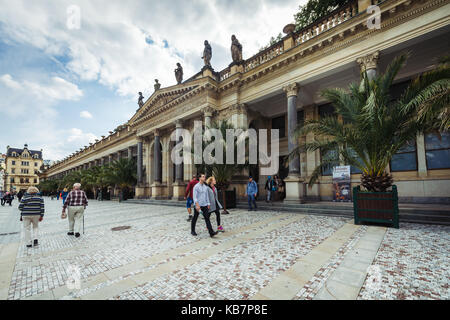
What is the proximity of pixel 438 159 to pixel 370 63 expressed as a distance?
6.06 meters

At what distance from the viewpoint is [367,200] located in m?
6.45

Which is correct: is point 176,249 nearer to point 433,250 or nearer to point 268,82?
point 433,250

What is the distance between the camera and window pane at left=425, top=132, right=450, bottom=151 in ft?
32.2

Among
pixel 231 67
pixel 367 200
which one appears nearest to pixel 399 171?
pixel 367 200

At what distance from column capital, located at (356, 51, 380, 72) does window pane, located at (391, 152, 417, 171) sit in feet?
16.1

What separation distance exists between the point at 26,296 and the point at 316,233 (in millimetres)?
5981

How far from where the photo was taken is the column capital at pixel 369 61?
909cm

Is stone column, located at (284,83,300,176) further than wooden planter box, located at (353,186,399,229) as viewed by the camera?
Yes

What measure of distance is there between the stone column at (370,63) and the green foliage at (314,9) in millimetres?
6957

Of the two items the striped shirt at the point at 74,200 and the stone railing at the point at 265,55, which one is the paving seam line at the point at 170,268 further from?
the stone railing at the point at 265,55

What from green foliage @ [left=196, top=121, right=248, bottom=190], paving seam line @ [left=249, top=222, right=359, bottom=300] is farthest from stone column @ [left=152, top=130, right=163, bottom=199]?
paving seam line @ [left=249, top=222, right=359, bottom=300]

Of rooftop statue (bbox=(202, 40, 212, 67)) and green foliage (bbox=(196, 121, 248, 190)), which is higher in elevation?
rooftop statue (bbox=(202, 40, 212, 67))

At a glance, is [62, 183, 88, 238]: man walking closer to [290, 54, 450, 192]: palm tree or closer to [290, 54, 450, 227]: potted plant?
[290, 54, 450, 192]: palm tree
